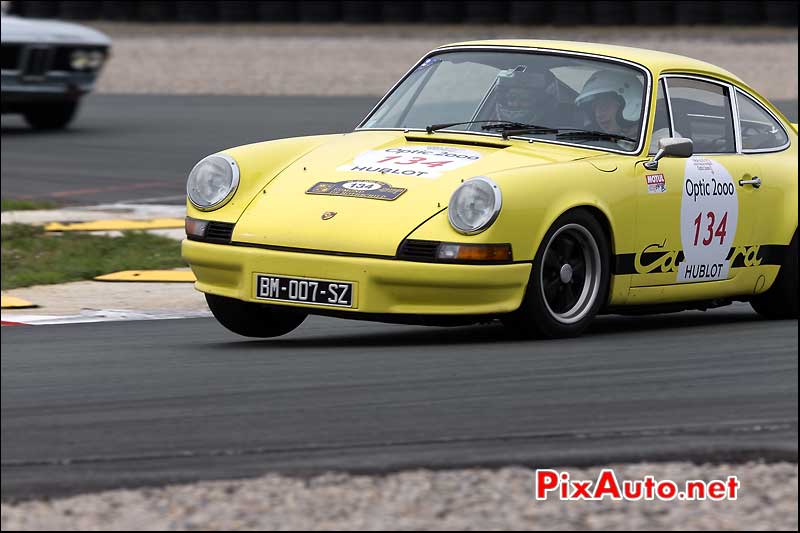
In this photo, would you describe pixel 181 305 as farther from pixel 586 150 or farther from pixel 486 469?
pixel 486 469

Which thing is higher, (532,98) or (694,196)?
(532,98)

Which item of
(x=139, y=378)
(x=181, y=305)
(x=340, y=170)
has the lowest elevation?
(x=181, y=305)

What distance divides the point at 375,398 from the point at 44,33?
1369 centimetres

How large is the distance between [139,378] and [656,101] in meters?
2.73

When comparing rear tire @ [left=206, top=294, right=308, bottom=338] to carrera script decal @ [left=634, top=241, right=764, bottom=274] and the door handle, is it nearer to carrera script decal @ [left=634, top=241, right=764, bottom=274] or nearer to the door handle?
carrera script decal @ [left=634, top=241, right=764, bottom=274]

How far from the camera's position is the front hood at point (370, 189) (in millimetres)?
6590

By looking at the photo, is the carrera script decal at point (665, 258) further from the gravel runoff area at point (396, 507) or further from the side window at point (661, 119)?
the gravel runoff area at point (396, 507)

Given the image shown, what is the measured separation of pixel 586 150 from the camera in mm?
7219

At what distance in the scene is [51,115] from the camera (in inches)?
770

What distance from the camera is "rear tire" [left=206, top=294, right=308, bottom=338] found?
7156mm

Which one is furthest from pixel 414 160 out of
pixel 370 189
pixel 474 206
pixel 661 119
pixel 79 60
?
pixel 79 60

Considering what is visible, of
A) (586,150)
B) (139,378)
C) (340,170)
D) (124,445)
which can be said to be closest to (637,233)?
(586,150)

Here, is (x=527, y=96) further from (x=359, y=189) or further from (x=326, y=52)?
(x=326, y=52)

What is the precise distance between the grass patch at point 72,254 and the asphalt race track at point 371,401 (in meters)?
2.07
